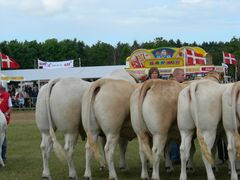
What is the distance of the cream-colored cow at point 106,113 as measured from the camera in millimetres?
8453

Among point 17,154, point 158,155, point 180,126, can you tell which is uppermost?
point 180,126

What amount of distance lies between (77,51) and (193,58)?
67.2m

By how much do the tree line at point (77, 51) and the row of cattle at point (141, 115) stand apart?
71804 mm

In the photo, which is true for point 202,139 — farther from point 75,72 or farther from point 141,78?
point 75,72

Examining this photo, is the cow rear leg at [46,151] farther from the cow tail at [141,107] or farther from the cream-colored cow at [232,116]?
the cream-colored cow at [232,116]

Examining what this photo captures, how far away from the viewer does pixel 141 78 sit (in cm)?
1064

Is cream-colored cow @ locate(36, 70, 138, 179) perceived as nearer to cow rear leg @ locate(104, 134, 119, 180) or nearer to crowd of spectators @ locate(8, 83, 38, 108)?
cow rear leg @ locate(104, 134, 119, 180)

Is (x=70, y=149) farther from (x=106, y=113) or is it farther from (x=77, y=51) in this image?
(x=77, y=51)

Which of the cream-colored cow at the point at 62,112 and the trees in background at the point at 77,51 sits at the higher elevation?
the trees in background at the point at 77,51

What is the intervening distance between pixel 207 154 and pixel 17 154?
7.07m

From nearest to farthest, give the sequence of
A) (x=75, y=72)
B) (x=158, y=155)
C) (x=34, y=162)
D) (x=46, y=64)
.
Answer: (x=158, y=155)
(x=34, y=162)
(x=75, y=72)
(x=46, y=64)

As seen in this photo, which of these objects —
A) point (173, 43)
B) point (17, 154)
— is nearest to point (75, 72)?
point (17, 154)

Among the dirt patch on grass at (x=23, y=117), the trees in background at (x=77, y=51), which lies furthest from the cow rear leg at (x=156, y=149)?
the trees in background at (x=77, y=51)

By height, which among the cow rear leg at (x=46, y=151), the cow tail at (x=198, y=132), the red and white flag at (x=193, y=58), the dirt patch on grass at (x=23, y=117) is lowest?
the dirt patch on grass at (x=23, y=117)
